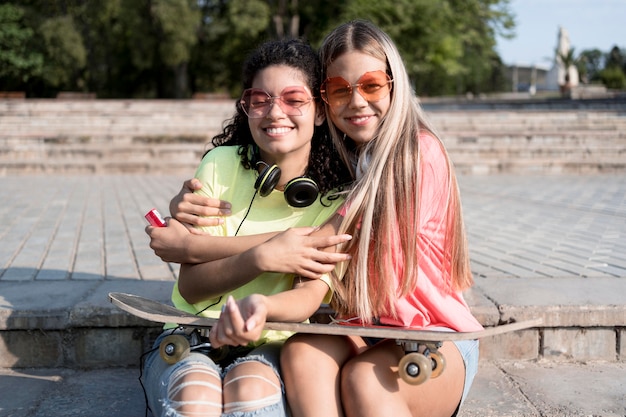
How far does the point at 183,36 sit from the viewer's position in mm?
32375

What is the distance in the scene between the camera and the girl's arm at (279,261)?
2172 mm

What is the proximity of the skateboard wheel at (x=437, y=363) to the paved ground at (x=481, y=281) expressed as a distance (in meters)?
0.71

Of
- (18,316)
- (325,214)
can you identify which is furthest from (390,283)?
(18,316)

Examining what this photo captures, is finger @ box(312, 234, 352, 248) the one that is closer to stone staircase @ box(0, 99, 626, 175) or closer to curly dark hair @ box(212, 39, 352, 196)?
curly dark hair @ box(212, 39, 352, 196)

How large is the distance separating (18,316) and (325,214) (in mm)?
1646

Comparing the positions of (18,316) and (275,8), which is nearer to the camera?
(18,316)

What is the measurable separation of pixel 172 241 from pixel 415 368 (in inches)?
37.0

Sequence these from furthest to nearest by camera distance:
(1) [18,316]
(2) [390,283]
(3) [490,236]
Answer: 1. (3) [490,236]
2. (1) [18,316]
3. (2) [390,283]

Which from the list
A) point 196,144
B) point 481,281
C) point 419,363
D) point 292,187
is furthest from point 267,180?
point 196,144

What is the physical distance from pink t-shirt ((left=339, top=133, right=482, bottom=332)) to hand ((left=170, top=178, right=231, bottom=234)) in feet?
1.47

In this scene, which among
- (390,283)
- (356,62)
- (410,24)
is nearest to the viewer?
(390,283)

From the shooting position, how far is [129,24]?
33.0 m

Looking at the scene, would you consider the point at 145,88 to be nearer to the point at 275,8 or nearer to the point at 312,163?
the point at 275,8

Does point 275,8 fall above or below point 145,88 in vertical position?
above
